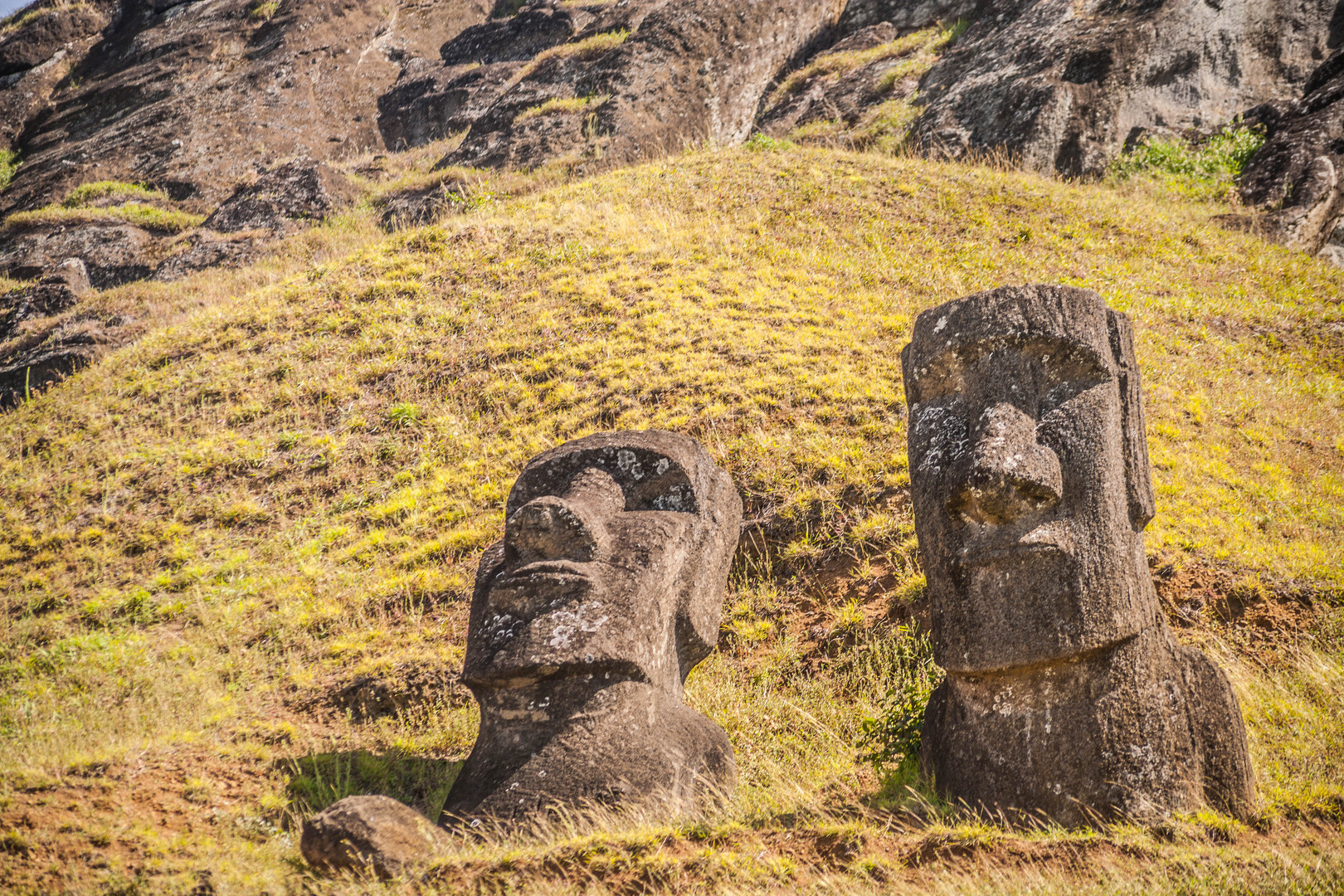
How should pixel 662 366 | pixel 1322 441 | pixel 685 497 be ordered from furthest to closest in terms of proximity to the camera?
pixel 662 366, pixel 1322 441, pixel 685 497

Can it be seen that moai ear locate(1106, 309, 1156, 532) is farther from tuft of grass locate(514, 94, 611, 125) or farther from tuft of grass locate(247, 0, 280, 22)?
tuft of grass locate(247, 0, 280, 22)

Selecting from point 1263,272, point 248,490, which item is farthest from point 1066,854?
point 1263,272

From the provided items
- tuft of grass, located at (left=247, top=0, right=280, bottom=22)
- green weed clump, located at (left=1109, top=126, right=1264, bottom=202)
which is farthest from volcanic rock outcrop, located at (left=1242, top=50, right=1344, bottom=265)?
tuft of grass, located at (left=247, top=0, right=280, bottom=22)

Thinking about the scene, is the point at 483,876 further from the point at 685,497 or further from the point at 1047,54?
the point at 1047,54

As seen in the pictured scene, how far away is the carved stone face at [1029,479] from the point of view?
444 cm

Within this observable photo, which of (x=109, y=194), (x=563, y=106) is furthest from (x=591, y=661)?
(x=109, y=194)

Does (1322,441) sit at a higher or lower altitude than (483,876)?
lower

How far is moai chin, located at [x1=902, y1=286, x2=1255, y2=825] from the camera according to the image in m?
4.34

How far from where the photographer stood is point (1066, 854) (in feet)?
12.5

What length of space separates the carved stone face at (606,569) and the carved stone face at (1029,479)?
4.82 ft

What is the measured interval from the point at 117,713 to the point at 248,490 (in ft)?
13.8

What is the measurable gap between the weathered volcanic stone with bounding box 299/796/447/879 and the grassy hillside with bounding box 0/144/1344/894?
6.4 inches

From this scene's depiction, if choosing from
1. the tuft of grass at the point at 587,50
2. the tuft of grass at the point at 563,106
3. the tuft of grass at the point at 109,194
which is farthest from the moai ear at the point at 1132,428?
the tuft of grass at the point at 109,194

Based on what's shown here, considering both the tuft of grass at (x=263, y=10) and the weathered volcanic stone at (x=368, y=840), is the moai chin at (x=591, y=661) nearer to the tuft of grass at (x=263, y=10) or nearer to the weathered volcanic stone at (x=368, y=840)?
the weathered volcanic stone at (x=368, y=840)
